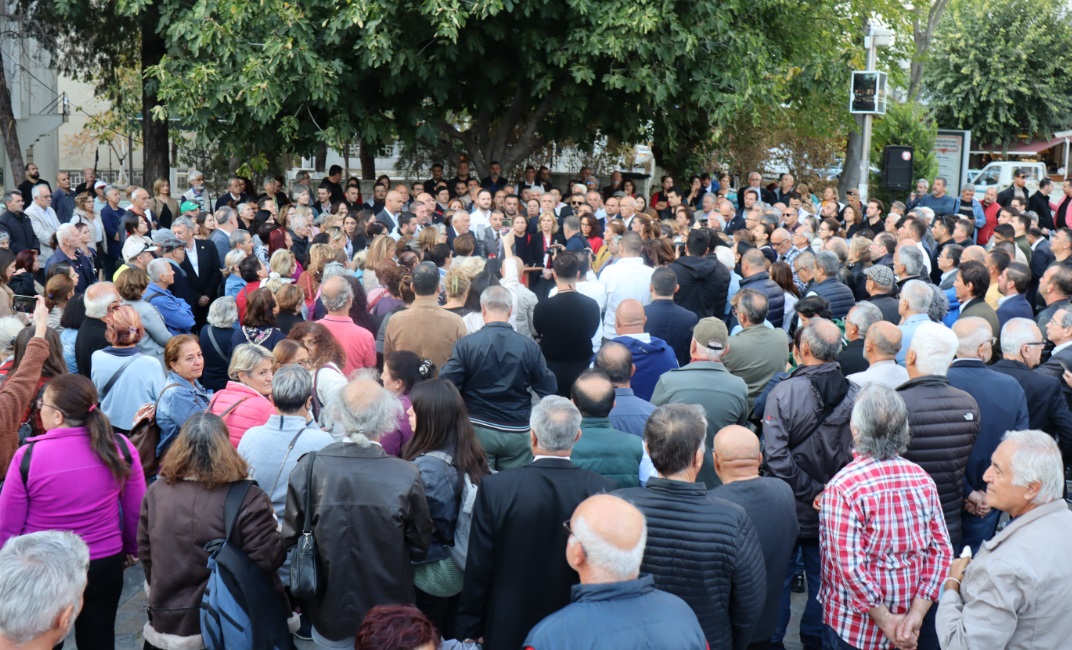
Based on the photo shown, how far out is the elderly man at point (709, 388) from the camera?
18.1ft

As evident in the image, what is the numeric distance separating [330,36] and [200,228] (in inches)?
200

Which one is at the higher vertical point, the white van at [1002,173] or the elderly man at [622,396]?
the white van at [1002,173]

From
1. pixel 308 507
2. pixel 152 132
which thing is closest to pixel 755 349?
pixel 308 507

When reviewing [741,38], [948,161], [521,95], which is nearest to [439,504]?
[741,38]

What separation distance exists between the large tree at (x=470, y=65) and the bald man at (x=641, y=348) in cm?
879

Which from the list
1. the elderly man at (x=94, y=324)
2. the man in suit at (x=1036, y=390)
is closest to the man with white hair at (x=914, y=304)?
the man in suit at (x=1036, y=390)

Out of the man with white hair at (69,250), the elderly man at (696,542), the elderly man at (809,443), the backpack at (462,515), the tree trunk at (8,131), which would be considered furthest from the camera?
the tree trunk at (8,131)

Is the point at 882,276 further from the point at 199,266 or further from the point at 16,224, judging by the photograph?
the point at 16,224

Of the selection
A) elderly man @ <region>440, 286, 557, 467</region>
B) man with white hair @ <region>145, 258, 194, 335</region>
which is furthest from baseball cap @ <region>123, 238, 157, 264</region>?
elderly man @ <region>440, 286, 557, 467</region>

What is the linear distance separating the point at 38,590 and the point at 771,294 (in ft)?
20.5

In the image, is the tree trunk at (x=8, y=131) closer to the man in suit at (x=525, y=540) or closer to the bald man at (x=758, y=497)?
→ the man in suit at (x=525, y=540)

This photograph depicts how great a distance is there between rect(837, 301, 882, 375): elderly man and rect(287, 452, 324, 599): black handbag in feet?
11.2

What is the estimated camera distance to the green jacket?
15.3 feet

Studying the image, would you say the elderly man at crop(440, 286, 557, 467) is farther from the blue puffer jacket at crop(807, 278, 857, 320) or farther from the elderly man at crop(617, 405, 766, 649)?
the blue puffer jacket at crop(807, 278, 857, 320)
